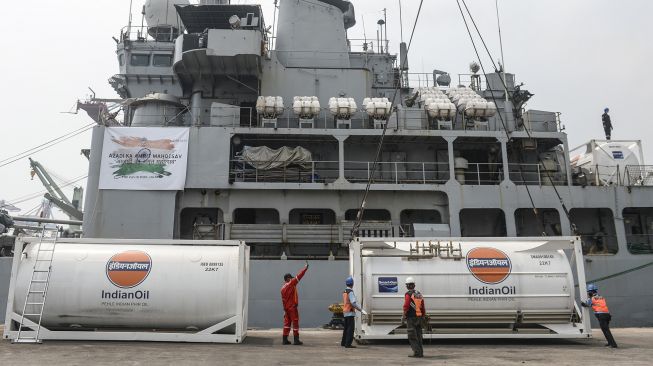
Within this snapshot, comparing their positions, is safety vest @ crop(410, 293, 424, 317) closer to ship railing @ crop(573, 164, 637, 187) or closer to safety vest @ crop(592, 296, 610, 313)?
safety vest @ crop(592, 296, 610, 313)

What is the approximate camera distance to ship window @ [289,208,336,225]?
16578 mm

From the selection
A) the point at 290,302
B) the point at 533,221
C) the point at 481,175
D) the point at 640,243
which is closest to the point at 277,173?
the point at 290,302

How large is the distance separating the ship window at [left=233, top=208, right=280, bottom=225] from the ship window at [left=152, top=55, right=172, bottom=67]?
7061 millimetres

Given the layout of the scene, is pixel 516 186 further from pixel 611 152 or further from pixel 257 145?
pixel 257 145

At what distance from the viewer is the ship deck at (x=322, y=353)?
20.3 ft

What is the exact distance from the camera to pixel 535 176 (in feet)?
56.5

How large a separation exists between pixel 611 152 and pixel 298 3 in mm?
13669

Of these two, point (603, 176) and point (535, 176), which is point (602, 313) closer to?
point (535, 176)

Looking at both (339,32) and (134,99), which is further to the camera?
(339,32)

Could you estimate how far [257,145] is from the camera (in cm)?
1695

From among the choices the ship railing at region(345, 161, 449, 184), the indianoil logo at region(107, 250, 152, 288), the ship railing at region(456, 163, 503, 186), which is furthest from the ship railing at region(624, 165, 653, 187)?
the indianoil logo at region(107, 250, 152, 288)

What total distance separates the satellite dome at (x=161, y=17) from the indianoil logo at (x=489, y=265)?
58.7ft

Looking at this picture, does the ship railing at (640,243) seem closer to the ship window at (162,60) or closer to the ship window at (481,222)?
the ship window at (481,222)

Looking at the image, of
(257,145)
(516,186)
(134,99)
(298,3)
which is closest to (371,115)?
(257,145)
